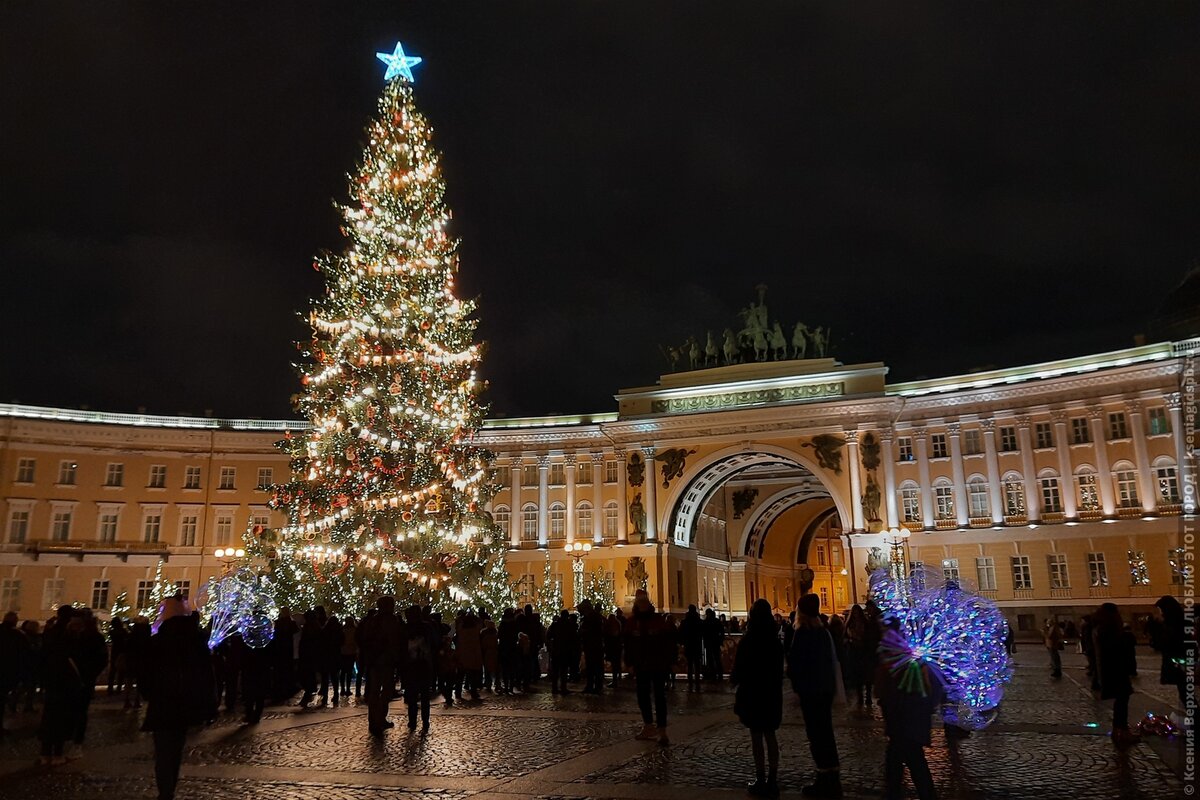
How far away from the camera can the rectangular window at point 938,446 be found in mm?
44656

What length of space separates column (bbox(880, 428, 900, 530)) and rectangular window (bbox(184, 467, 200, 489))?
37.0 m

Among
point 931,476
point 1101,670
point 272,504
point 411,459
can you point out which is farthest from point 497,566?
point 931,476

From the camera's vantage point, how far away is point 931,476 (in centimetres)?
4469

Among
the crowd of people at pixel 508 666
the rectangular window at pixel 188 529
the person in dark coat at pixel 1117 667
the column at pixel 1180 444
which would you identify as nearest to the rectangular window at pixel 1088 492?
the column at pixel 1180 444

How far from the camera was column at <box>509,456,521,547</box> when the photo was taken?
50.8 m

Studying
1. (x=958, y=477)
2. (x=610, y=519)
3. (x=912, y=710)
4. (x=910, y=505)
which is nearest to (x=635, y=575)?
(x=610, y=519)

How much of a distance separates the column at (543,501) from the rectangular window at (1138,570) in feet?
91.7

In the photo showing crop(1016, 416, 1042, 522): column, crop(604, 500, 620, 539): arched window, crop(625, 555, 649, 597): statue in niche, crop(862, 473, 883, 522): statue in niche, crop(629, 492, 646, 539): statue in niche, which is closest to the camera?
crop(1016, 416, 1042, 522): column

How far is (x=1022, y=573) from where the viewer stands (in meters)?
42.1

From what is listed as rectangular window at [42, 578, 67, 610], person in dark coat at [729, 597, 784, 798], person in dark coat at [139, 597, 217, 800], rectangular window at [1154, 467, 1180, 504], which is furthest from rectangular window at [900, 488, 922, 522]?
rectangular window at [42, 578, 67, 610]

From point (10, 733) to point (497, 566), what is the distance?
1288cm

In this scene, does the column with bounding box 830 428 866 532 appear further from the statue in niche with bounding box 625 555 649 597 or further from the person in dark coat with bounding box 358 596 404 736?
the person in dark coat with bounding box 358 596 404 736

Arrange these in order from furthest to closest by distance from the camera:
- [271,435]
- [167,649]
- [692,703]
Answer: [271,435], [692,703], [167,649]

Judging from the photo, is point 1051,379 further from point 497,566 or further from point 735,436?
point 497,566
